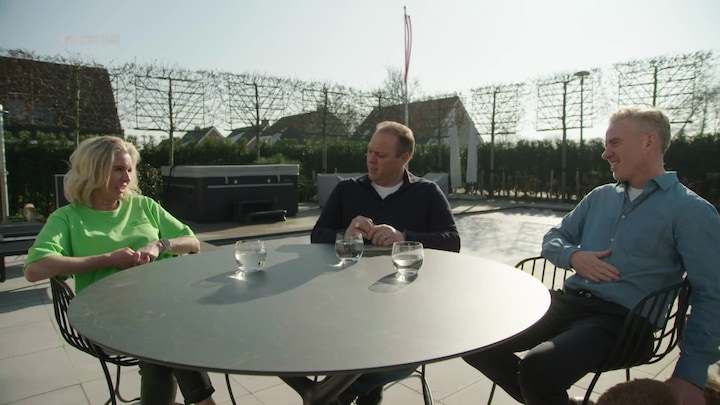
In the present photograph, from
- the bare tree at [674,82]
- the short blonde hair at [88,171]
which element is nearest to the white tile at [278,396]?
the short blonde hair at [88,171]

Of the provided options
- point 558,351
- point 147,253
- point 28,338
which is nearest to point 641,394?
point 558,351

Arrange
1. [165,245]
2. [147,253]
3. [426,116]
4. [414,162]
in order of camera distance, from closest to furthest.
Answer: [147,253]
[165,245]
[426,116]
[414,162]

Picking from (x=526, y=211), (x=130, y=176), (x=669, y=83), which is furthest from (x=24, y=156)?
(x=669, y=83)

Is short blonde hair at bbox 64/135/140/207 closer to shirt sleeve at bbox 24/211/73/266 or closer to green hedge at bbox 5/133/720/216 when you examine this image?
shirt sleeve at bbox 24/211/73/266

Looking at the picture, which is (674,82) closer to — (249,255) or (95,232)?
(249,255)

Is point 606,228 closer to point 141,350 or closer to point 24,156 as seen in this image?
point 141,350

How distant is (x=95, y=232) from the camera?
199 centimetres

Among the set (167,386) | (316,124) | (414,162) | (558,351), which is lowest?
(167,386)

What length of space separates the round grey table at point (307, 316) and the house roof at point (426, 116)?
15.1 meters

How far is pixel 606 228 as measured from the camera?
75.8 inches

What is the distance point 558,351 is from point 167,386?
1351 millimetres

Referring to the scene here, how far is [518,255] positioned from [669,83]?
10.0 m

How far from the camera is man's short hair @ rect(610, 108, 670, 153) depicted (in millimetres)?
1846

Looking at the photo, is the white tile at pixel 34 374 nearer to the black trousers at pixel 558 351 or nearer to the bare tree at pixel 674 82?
the black trousers at pixel 558 351
